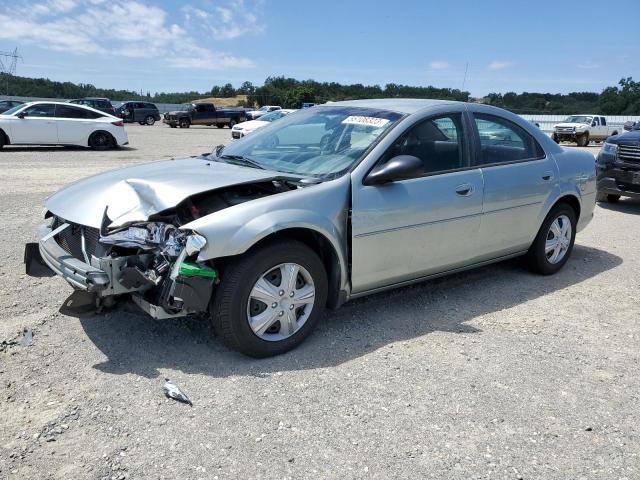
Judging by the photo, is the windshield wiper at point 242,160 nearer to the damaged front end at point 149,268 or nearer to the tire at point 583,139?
the damaged front end at point 149,268

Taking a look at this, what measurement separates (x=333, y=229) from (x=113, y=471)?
6.37 ft

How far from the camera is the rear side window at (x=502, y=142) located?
479 centimetres

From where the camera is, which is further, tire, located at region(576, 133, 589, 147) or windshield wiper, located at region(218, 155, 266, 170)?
tire, located at region(576, 133, 589, 147)

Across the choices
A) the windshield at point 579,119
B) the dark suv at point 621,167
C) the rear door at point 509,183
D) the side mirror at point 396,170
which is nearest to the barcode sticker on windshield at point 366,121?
the side mirror at point 396,170

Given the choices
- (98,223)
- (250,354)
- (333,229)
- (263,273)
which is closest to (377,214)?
(333,229)

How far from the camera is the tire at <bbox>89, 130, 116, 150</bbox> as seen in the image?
56.9 ft

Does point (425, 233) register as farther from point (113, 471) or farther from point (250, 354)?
point (113, 471)

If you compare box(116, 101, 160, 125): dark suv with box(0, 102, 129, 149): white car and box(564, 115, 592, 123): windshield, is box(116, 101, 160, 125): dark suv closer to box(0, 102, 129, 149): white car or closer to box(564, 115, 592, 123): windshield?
box(0, 102, 129, 149): white car

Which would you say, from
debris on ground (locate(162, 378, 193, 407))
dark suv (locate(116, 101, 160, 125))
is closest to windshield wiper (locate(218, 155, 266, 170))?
debris on ground (locate(162, 378, 193, 407))

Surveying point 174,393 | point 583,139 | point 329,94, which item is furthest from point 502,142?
point 329,94

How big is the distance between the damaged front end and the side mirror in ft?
4.27

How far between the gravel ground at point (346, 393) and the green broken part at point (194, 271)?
637 millimetres

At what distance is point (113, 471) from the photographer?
100.0 inches

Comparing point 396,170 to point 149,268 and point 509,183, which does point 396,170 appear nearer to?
point 509,183
